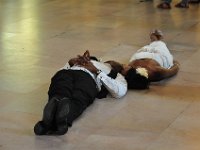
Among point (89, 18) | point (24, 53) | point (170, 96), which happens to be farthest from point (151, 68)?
point (89, 18)

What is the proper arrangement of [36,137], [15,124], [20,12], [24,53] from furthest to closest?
[20,12]
[24,53]
[15,124]
[36,137]

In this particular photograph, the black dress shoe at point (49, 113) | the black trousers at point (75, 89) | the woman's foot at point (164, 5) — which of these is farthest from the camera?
the woman's foot at point (164, 5)

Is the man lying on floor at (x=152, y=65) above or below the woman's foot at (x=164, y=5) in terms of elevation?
above

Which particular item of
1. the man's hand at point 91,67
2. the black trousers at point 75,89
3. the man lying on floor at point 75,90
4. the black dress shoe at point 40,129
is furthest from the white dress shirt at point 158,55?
the black dress shoe at point 40,129

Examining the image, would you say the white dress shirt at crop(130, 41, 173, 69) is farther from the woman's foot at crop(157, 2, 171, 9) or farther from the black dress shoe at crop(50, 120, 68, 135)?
the woman's foot at crop(157, 2, 171, 9)

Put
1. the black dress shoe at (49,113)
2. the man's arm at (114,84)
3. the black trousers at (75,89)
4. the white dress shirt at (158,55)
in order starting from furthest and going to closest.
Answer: the white dress shirt at (158,55) < the man's arm at (114,84) < the black trousers at (75,89) < the black dress shoe at (49,113)

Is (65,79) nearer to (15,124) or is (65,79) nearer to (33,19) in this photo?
(15,124)

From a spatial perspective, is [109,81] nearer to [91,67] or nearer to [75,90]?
[91,67]

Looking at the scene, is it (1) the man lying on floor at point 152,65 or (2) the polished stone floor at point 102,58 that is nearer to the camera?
(2) the polished stone floor at point 102,58

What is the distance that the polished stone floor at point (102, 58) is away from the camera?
3381mm

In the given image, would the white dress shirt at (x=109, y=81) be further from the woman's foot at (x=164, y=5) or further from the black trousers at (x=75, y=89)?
the woman's foot at (x=164, y=5)

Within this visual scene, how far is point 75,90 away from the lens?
3695 millimetres

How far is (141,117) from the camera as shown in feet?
12.2

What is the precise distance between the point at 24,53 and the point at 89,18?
2110 mm
